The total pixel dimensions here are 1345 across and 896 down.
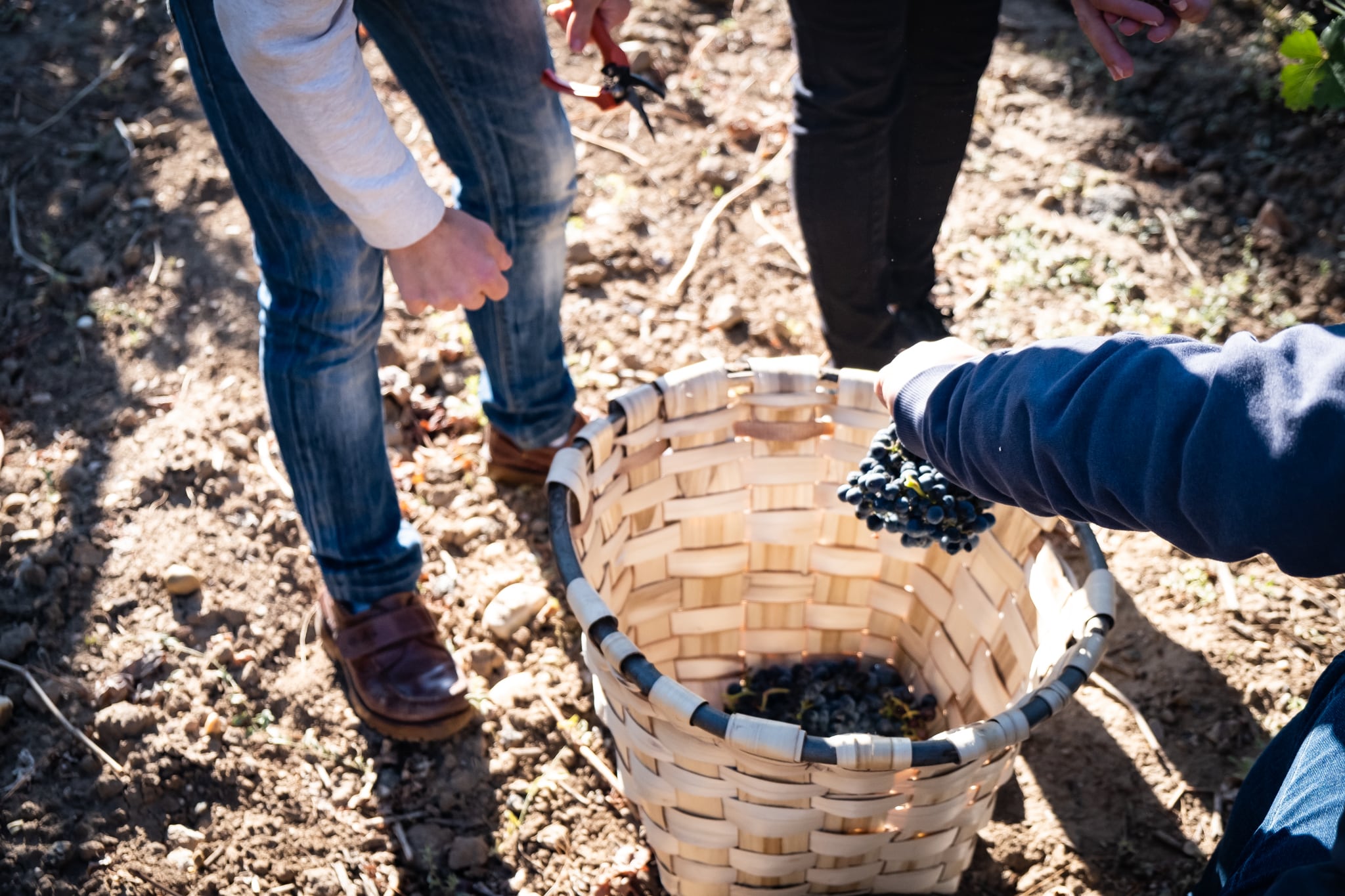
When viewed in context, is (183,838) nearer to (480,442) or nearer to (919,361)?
(480,442)

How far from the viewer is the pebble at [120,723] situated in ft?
5.17

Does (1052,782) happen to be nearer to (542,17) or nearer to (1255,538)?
(1255,538)

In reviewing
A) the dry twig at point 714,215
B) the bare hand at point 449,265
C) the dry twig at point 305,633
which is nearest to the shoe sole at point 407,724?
the dry twig at point 305,633

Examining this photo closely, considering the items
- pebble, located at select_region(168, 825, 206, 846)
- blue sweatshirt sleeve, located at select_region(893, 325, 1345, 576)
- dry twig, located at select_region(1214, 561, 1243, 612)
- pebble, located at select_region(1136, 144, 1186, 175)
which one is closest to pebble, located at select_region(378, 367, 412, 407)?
pebble, located at select_region(168, 825, 206, 846)

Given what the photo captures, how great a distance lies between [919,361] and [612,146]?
176 cm

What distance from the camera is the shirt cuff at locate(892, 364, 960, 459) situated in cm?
105

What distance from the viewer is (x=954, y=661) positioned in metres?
1.58

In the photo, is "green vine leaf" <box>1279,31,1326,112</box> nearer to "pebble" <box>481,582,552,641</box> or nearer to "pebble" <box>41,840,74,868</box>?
"pebble" <box>481,582,552,641</box>

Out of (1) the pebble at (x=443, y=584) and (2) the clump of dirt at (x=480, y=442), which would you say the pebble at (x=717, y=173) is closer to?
(2) the clump of dirt at (x=480, y=442)

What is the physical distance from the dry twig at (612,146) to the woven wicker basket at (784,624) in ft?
4.11

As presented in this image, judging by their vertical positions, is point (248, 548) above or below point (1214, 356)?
below

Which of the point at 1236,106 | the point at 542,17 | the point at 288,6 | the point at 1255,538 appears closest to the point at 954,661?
the point at 1255,538

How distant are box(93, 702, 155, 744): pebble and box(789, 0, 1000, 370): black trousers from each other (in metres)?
1.32

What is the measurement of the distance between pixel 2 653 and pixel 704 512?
46.2 inches
